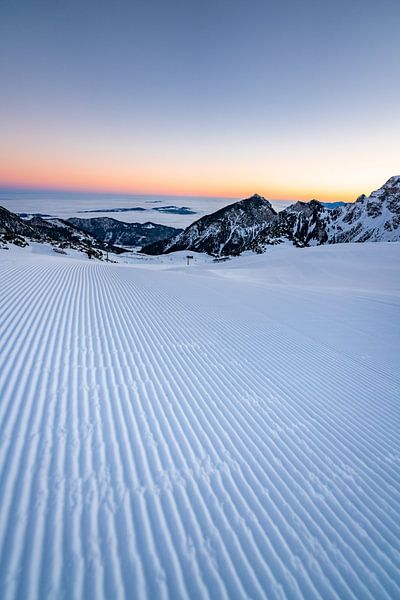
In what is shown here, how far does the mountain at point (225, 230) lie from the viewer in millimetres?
169125

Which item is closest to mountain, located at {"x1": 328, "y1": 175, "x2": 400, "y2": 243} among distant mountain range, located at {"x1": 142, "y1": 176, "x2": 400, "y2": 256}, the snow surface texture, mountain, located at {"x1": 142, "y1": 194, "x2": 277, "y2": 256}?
distant mountain range, located at {"x1": 142, "y1": 176, "x2": 400, "y2": 256}

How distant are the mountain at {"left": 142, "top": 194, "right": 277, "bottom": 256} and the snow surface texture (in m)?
158

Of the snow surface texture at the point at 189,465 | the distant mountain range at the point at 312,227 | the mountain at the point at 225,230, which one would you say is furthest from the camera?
the mountain at the point at 225,230

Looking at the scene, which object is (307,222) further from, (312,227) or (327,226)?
(327,226)

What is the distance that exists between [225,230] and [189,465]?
180 meters

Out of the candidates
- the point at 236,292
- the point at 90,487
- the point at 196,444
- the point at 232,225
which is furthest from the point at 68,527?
the point at 232,225

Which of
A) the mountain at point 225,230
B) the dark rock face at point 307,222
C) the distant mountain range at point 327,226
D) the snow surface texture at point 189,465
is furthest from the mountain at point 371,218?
the snow surface texture at point 189,465

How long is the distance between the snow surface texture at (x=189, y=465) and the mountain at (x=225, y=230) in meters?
158

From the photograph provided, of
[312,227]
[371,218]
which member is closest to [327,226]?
[312,227]

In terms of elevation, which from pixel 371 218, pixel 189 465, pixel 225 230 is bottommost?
pixel 189 465

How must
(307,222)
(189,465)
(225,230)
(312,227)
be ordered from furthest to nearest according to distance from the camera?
1. (225,230)
2. (307,222)
3. (312,227)
4. (189,465)

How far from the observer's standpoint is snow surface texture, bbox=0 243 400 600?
2.07 metres

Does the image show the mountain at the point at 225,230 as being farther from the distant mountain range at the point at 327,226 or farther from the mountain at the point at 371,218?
the mountain at the point at 371,218

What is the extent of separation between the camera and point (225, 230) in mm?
177000
